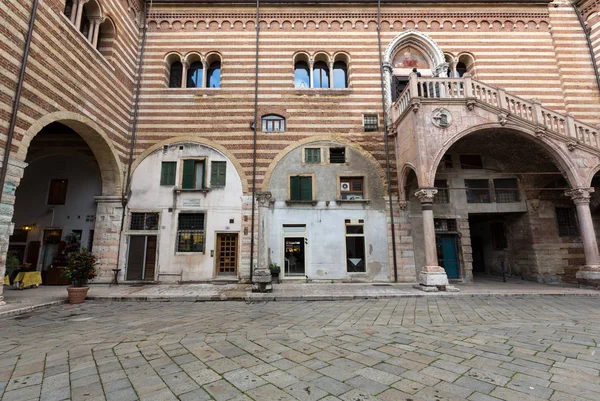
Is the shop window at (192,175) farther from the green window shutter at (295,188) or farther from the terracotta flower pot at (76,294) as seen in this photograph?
the terracotta flower pot at (76,294)

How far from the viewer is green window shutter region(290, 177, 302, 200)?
1380 centimetres

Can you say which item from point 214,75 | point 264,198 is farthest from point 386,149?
point 214,75

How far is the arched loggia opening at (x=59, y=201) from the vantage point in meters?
13.4

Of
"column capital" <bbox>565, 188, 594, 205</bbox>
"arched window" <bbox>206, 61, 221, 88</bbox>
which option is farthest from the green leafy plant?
"column capital" <bbox>565, 188, 594, 205</bbox>

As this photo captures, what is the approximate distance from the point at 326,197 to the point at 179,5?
13.3 metres

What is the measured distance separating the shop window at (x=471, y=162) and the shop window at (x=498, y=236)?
396 centimetres

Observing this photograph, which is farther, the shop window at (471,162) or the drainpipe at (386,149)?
the shop window at (471,162)

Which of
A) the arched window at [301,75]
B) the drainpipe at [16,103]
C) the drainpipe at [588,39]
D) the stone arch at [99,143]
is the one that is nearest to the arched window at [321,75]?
the arched window at [301,75]

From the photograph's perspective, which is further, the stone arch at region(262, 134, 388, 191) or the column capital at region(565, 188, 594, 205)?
the stone arch at region(262, 134, 388, 191)

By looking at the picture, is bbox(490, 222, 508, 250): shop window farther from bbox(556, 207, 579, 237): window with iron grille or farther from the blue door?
the blue door

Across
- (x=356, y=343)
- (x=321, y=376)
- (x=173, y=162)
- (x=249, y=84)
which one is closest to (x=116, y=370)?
(x=321, y=376)

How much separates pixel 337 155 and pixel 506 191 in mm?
8708

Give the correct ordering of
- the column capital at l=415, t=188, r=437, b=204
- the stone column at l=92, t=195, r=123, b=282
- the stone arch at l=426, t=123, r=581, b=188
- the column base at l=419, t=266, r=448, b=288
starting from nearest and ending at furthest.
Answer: the column base at l=419, t=266, r=448, b=288
the column capital at l=415, t=188, r=437, b=204
the stone arch at l=426, t=123, r=581, b=188
the stone column at l=92, t=195, r=123, b=282

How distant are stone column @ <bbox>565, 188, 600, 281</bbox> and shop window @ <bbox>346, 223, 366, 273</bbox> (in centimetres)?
864
